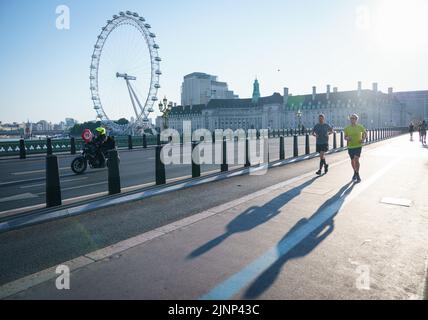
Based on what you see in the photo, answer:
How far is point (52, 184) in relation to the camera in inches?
259

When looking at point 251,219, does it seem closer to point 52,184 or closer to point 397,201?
point 397,201

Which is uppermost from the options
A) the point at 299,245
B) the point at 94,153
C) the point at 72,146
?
the point at 72,146

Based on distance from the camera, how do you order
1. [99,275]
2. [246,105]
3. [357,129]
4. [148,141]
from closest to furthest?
[99,275]
[357,129]
[148,141]
[246,105]

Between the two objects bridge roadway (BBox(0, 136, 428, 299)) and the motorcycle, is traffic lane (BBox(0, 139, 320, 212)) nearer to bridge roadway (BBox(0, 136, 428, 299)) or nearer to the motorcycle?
the motorcycle

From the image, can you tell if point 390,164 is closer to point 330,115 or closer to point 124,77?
point 124,77

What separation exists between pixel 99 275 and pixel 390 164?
1218 centimetres

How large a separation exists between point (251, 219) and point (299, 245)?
1308mm

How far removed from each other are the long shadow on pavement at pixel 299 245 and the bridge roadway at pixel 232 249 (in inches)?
0.5

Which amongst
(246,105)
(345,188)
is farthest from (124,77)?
(246,105)

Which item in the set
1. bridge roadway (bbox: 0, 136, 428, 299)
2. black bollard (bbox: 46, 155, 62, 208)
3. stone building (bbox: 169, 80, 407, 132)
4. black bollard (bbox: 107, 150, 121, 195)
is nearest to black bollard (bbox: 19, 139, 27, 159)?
black bollard (bbox: 107, 150, 121, 195)

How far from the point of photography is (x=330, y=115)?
13038cm

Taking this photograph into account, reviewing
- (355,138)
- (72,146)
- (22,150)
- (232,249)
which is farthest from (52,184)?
(72,146)

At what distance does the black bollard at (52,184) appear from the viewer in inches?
257

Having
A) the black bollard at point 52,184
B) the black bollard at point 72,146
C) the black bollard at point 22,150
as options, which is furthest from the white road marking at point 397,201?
the black bollard at point 72,146
